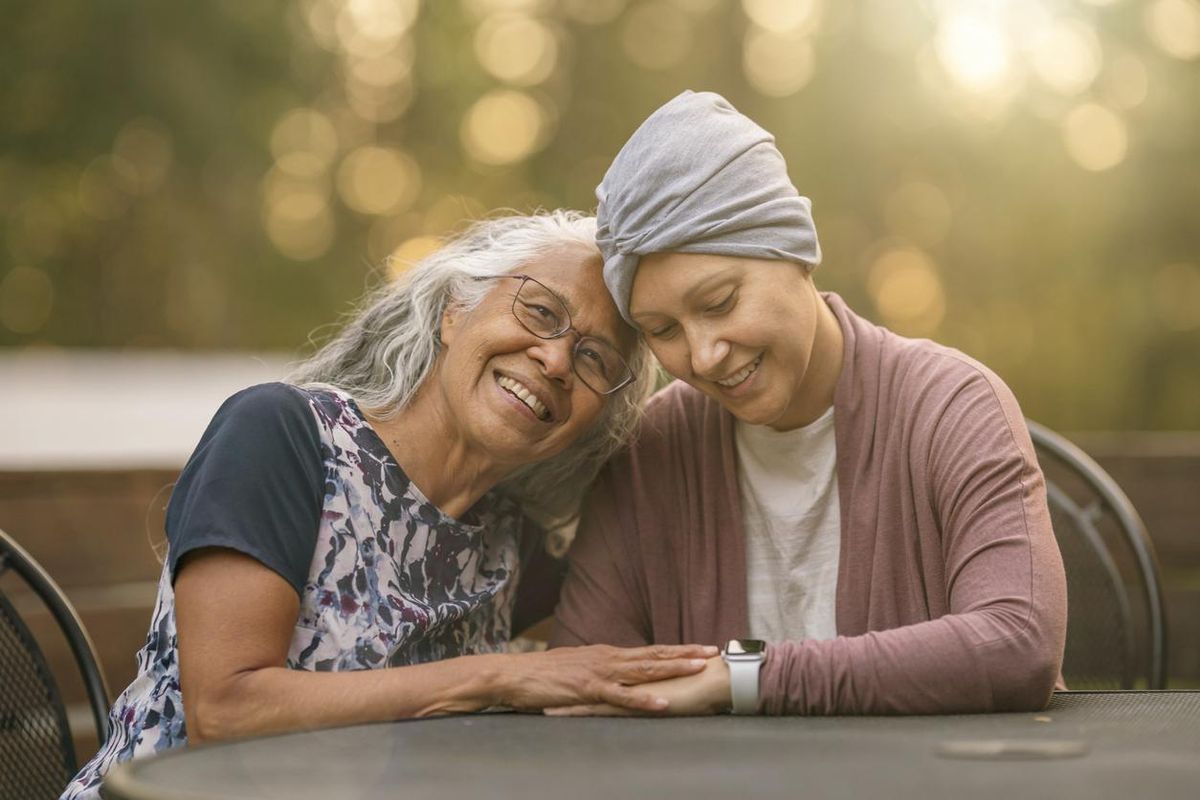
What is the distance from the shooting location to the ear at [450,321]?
2.31 metres

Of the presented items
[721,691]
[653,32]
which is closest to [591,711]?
[721,691]

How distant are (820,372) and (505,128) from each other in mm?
6210

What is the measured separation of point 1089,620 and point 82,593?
239 cm

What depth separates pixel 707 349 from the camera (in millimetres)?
2098

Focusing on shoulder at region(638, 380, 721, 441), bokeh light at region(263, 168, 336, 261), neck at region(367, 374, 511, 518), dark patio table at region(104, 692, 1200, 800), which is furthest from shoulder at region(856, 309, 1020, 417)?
bokeh light at region(263, 168, 336, 261)

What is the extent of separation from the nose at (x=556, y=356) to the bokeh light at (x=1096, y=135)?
6.07 m

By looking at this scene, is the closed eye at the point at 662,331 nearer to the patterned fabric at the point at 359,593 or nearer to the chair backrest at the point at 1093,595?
the patterned fabric at the point at 359,593

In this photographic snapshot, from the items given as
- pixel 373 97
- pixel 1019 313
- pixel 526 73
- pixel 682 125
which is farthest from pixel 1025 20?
pixel 682 125

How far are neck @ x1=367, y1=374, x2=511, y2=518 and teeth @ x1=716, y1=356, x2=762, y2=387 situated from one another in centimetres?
43

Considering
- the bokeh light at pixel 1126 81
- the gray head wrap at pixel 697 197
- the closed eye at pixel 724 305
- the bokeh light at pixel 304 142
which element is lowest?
the closed eye at pixel 724 305

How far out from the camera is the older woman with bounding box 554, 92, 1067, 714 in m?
1.83

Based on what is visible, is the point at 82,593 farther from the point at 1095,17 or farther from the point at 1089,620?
the point at 1095,17

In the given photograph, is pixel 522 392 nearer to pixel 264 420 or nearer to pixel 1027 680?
pixel 264 420

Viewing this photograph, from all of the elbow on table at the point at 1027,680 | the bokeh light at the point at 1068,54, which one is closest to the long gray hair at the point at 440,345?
the elbow on table at the point at 1027,680
